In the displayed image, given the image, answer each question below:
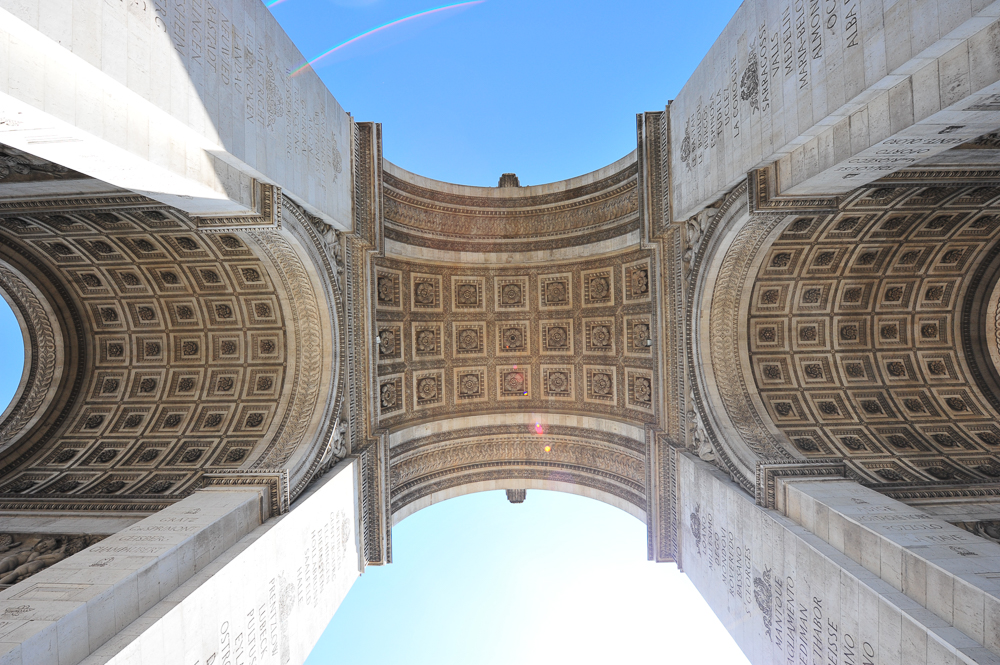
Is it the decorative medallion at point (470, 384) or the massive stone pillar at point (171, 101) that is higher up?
the massive stone pillar at point (171, 101)

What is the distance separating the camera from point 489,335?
68.0ft

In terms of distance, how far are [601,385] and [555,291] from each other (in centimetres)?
450

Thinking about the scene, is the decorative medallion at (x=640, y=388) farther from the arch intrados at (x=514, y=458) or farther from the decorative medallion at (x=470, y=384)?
the decorative medallion at (x=470, y=384)

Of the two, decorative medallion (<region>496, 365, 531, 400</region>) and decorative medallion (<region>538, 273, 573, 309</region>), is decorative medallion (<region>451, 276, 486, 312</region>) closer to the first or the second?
decorative medallion (<region>538, 273, 573, 309</region>)

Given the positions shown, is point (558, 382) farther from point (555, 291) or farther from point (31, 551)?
point (31, 551)

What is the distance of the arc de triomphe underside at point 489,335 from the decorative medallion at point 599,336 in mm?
264

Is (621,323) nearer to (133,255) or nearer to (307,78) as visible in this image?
(307,78)

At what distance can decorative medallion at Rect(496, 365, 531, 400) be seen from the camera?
20.8m

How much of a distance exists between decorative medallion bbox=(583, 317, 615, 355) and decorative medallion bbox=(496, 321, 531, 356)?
2568 mm

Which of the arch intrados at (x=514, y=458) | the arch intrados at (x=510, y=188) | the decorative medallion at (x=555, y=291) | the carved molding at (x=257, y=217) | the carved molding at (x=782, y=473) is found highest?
the arch intrados at (x=510, y=188)

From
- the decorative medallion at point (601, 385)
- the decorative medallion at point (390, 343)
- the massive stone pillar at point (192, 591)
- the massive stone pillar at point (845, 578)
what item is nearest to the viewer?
the massive stone pillar at point (192, 591)

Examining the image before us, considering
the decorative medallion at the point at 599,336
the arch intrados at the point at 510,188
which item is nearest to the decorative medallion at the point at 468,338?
the decorative medallion at the point at 599,336

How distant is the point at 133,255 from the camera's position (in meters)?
14.9

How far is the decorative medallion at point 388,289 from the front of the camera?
17750mm
